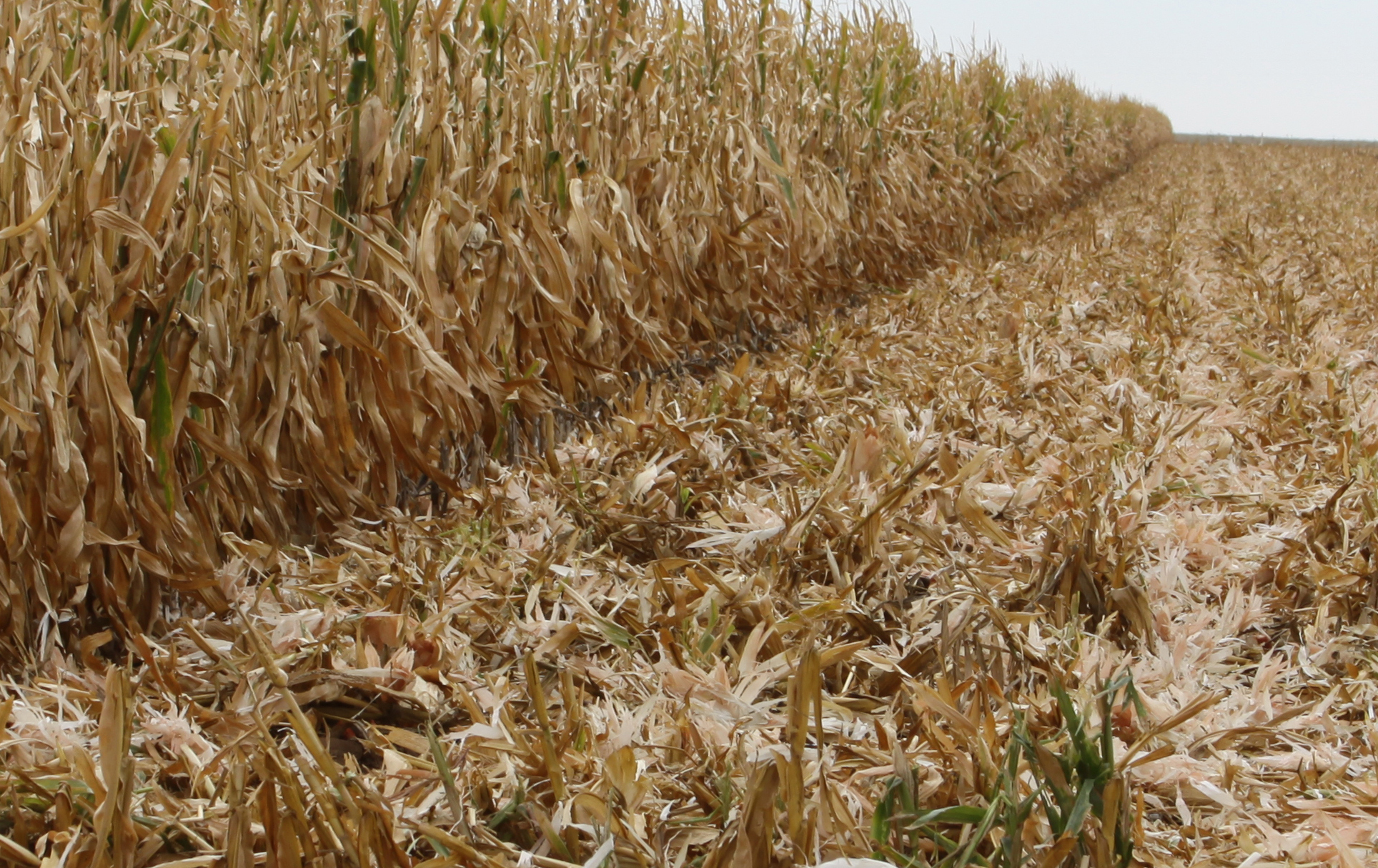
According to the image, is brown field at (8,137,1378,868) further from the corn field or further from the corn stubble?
the corn field

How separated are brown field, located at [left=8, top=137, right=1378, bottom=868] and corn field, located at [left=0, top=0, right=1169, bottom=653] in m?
0.12

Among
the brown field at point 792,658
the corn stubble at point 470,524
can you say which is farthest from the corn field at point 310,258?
the brown field at point 792,658

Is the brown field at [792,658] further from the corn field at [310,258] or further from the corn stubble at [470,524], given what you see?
the corn field at [310,258]

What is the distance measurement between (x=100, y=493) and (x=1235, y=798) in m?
1.36

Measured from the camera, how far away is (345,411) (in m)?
1.67

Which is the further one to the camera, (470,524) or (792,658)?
(470,524)

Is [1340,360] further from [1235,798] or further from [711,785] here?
[711,785]

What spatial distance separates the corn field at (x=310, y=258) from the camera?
1.31m

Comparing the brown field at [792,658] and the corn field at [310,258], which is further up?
the corn field at [310,258]

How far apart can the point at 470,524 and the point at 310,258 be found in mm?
523

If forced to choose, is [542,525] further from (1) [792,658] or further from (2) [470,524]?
(1) [792,658]

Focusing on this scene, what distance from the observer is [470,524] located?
1838 mm

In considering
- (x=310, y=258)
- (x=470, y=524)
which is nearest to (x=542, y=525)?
(x=470, y=524)

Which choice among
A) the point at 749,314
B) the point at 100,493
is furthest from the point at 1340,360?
the point at 100,493
